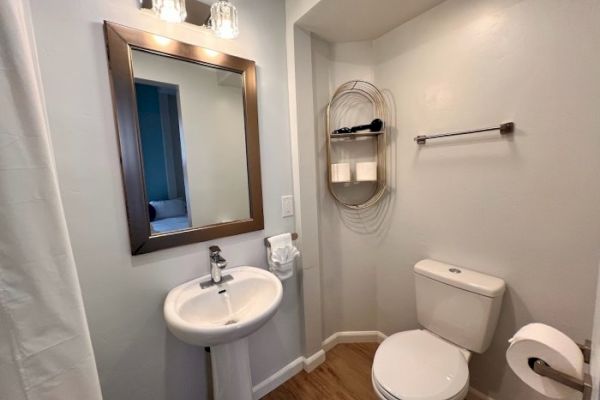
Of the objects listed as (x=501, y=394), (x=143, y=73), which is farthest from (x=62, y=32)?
(x=501, y=394)

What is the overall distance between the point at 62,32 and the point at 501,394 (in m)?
2.52

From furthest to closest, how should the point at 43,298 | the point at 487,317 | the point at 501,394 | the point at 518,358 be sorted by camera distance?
the point at 501,394
the point at 487,317
the point at 518,358
the point at 43,298

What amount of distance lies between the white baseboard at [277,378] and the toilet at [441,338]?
0.68m

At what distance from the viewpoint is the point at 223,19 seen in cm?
111

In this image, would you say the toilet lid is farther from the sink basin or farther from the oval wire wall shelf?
the oval wire wall shelf

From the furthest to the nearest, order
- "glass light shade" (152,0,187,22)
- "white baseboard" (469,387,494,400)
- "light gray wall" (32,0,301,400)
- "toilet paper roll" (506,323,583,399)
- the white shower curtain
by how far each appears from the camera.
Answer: "white baseboard" (469,387,494,400), "glass light shade" (152,0,187,22), "light gray wall" (32,0,301,400), "toilet paper roll" (506,323,583,399), the white shower curtain

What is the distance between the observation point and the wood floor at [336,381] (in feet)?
4.81

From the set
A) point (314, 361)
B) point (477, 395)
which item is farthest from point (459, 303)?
point (314, 361)

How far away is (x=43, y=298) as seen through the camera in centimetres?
44

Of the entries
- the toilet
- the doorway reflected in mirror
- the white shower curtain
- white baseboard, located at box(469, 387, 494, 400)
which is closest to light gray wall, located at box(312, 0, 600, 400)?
white baseboard, located at box(469, 387, 494, 400)

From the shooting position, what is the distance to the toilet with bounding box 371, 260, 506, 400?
3.29 feet

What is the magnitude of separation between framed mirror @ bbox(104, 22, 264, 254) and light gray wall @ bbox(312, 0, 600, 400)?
570 millimetres

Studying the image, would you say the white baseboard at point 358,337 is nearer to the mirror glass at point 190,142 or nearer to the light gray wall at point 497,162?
the light gray wall at point 497,162

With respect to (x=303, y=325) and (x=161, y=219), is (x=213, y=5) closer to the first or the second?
(x=161, y=219)
